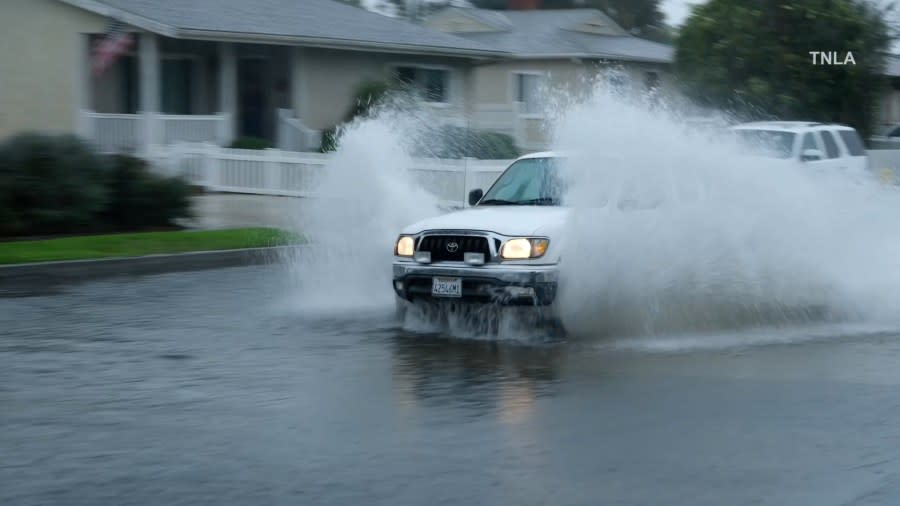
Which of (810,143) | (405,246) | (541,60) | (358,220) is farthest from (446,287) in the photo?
(541,60)

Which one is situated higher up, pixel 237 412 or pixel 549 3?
pixel 549 3

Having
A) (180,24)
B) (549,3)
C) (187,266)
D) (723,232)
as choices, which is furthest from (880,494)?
(549,3)

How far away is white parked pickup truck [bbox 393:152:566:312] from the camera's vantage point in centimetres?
1129

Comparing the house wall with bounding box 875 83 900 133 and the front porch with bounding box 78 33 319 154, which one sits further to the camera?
the house wall with bounding box 875 83 900 133

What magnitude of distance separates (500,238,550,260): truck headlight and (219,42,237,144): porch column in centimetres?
2068

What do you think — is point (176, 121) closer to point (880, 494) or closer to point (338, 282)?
point (338, 282)

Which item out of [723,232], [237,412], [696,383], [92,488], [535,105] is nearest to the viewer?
[92,488]

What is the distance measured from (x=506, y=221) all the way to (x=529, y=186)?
129cm


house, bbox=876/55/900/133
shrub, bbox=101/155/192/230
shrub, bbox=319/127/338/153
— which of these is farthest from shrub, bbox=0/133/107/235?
house, bbox=876/55/900/133

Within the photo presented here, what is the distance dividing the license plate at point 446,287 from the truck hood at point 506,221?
1.57ft

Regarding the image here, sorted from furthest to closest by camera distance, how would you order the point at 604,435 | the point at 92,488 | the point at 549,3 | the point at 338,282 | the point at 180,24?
the point at 549,3
the point at 180,24
the point at 338,282
the point at 604,435
the point at 92,488

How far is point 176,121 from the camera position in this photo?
29.8 meters

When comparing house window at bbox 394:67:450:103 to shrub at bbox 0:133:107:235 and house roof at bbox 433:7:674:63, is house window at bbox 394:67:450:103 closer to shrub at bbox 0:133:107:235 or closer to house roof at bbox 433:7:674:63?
house roof at bbox 433:7:674:63

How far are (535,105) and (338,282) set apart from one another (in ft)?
94.4
